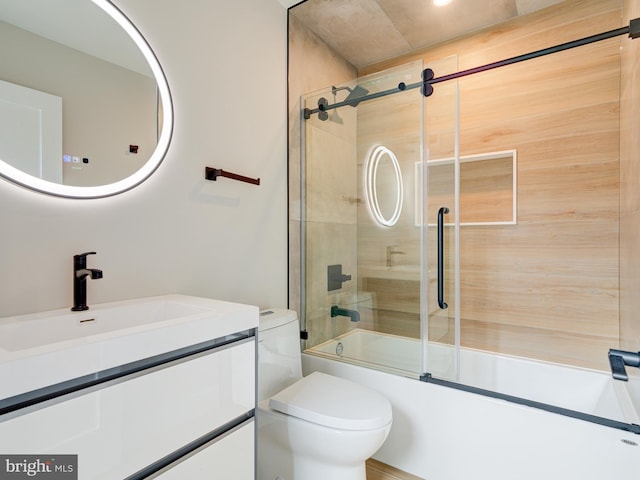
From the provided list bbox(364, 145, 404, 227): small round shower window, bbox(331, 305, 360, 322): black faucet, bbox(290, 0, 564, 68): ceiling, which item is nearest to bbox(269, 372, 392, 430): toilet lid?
bbox(331, 305, 360, 322): black faucet

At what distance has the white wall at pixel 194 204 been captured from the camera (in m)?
1.10

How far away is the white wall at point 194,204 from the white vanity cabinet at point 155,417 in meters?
0.55

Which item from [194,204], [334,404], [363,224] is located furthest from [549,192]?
[194,204]

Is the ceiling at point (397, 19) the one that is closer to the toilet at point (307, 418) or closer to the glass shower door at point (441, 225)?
the glass shower door at point (441, 225)

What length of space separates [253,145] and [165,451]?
4.72ft

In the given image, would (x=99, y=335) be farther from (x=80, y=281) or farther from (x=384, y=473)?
(x=384, y=473)

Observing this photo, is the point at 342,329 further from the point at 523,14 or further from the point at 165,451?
the point at 523,14

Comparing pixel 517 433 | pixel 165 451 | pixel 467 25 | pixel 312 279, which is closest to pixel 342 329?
pixel 312 279

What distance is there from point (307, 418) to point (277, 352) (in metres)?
0.34

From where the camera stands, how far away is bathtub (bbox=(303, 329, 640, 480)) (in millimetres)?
1313

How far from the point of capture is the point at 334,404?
55.8 inches

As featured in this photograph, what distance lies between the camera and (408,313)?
6.65 feet

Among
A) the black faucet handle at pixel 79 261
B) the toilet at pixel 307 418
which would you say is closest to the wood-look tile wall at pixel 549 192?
the toilet at pixel 307 418

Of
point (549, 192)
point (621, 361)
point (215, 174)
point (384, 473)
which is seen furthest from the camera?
point (549, 192)
